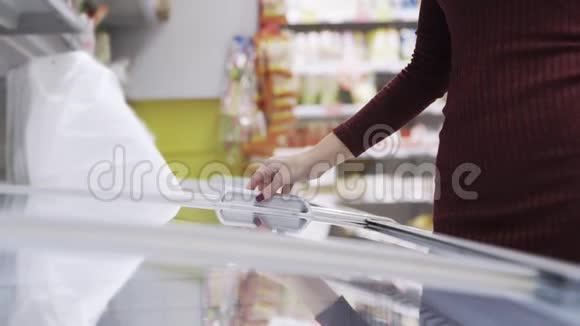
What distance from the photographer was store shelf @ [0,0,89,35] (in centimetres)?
116

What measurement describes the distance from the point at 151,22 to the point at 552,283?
7.79 ft

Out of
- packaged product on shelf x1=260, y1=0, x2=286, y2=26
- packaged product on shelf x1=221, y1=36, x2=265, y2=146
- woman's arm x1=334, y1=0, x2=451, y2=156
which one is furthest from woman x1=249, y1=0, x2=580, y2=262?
packaged product on shelf x1=260, y1=0, x2=286, y2=26

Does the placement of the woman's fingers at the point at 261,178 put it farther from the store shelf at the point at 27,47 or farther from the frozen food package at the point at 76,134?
the store shelf at the point at 27,47

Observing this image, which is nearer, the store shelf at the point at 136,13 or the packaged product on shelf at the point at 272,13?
the store shelf at the point at 136,13

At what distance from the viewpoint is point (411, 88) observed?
1021 millimetres

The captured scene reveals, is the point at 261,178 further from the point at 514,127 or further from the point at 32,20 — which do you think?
the point at 32,20

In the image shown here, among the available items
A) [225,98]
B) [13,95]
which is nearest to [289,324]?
[13,95]

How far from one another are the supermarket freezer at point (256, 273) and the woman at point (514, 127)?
158mm

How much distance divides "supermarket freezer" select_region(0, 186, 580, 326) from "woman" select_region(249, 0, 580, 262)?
0.52 feet

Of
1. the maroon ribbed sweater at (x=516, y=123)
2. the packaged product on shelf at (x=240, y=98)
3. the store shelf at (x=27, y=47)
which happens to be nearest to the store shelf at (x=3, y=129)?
the store shelf at (x=27, y=47)

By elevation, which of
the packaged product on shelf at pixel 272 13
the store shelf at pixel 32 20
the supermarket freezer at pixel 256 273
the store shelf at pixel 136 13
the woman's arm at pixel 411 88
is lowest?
the supermarket freezer at pixel 256 273

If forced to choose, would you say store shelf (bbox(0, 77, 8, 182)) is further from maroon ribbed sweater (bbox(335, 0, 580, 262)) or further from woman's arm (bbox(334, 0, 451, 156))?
maroon ribbed sweater (bbox(335, 0, 580, 262))

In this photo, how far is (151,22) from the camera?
249cm

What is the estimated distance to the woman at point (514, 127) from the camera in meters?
0.74
